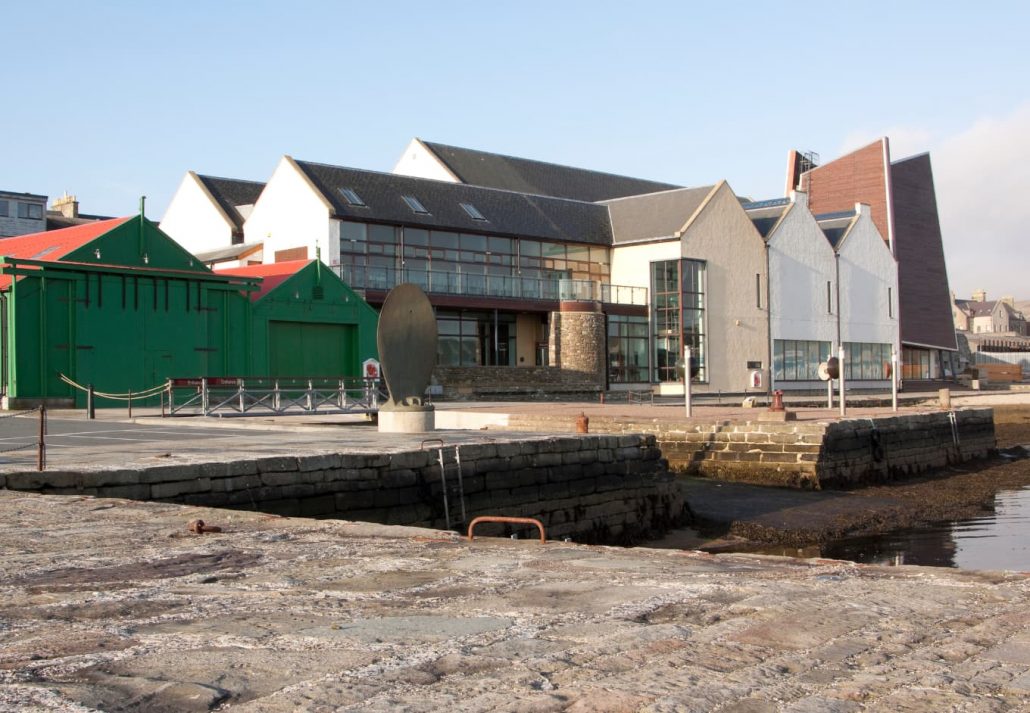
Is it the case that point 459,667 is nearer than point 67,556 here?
Yes

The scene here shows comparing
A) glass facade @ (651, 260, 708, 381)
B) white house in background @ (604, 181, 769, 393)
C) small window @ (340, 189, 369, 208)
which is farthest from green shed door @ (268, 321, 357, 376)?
glass facade @ (651, 260, 708, 381)

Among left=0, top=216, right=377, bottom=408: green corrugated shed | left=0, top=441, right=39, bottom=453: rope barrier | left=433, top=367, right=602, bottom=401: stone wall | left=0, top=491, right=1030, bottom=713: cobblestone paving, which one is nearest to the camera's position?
left=0, top=491, right=1030, bottom=713: cobblestone paving

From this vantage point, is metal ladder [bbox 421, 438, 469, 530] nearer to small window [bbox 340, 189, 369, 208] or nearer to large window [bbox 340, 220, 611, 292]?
large window [bbox 340, 220, 611, 292]

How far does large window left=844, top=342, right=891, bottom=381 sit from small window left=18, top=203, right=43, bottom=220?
53.3 m

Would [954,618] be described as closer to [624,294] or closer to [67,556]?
[67,556]

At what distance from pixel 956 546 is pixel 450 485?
24.2ft

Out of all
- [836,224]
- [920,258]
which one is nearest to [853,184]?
[920,258]

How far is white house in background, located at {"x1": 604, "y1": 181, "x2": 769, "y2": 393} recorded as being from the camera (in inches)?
1925

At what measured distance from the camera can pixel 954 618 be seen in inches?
211

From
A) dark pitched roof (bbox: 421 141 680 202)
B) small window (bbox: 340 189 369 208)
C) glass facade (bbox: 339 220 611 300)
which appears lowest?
glass facade (bbox: 339 220 611 300)

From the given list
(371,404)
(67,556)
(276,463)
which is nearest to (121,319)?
(371,404)

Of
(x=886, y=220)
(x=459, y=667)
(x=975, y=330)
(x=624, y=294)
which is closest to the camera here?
(x=459, y=667)

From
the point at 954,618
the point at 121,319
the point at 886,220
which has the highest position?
the point at 886,220

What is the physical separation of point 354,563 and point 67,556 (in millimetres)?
1865
